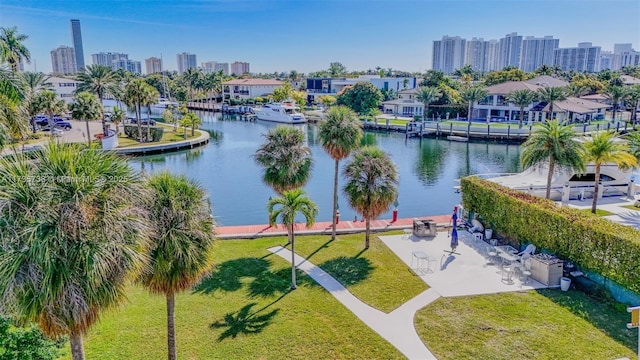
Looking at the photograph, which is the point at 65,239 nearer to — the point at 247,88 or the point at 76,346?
the point at 76,346

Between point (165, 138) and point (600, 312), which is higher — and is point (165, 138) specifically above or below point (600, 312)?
above

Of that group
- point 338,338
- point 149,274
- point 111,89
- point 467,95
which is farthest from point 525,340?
point 467,95

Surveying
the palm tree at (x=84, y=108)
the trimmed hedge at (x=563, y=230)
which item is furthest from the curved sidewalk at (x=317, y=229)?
the palm tree at (x=84, y=108)

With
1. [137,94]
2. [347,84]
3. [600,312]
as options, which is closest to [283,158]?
[600,312]

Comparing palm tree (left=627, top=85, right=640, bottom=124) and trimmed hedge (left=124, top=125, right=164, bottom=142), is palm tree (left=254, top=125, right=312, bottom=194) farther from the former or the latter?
palm tree (left=627, top=85, right=640, bottom=124)

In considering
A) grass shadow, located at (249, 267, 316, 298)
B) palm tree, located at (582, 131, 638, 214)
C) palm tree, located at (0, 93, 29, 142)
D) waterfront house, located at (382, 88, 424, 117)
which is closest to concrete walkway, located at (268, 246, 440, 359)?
grass shadow, located at (249, 267, 316, 298)

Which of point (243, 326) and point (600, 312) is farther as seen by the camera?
point (600, 312)
